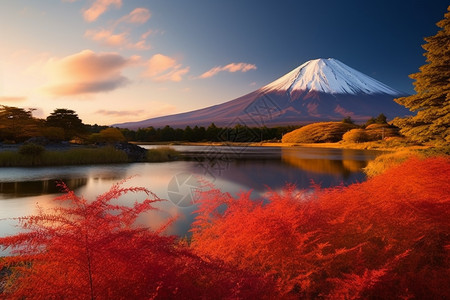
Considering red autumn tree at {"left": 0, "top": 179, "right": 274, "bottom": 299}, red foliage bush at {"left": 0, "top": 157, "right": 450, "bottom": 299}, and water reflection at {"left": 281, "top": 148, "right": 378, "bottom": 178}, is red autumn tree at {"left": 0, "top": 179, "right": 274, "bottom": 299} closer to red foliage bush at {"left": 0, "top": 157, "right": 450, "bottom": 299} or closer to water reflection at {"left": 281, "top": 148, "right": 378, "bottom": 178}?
red foliage bush at {"left": 0, "top": 157, "right": 450, "bottom": 299}

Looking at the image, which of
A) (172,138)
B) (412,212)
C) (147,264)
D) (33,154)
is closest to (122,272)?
(147,264)

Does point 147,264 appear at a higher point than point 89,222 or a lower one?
lower

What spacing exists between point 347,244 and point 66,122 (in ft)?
195

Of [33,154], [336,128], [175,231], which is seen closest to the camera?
[175,231]

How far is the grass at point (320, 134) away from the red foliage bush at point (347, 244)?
94.9m

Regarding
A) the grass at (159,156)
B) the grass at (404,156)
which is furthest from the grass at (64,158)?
the grass at (404,156)

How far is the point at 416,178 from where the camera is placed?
653 centimetres

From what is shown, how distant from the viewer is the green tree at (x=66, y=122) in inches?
2084

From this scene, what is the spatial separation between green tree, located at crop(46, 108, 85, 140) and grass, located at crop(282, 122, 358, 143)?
231ft

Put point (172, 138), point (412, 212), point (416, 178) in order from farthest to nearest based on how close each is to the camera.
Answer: point (172, 138)
point (416, 178)
point (412, 212)

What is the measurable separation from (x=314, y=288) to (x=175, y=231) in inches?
254

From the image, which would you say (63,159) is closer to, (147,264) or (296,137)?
(147,264)

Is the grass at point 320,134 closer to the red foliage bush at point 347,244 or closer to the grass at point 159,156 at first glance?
the grass at point 159,156

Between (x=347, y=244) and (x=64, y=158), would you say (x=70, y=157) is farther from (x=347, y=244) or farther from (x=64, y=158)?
(x=347, y=244)
